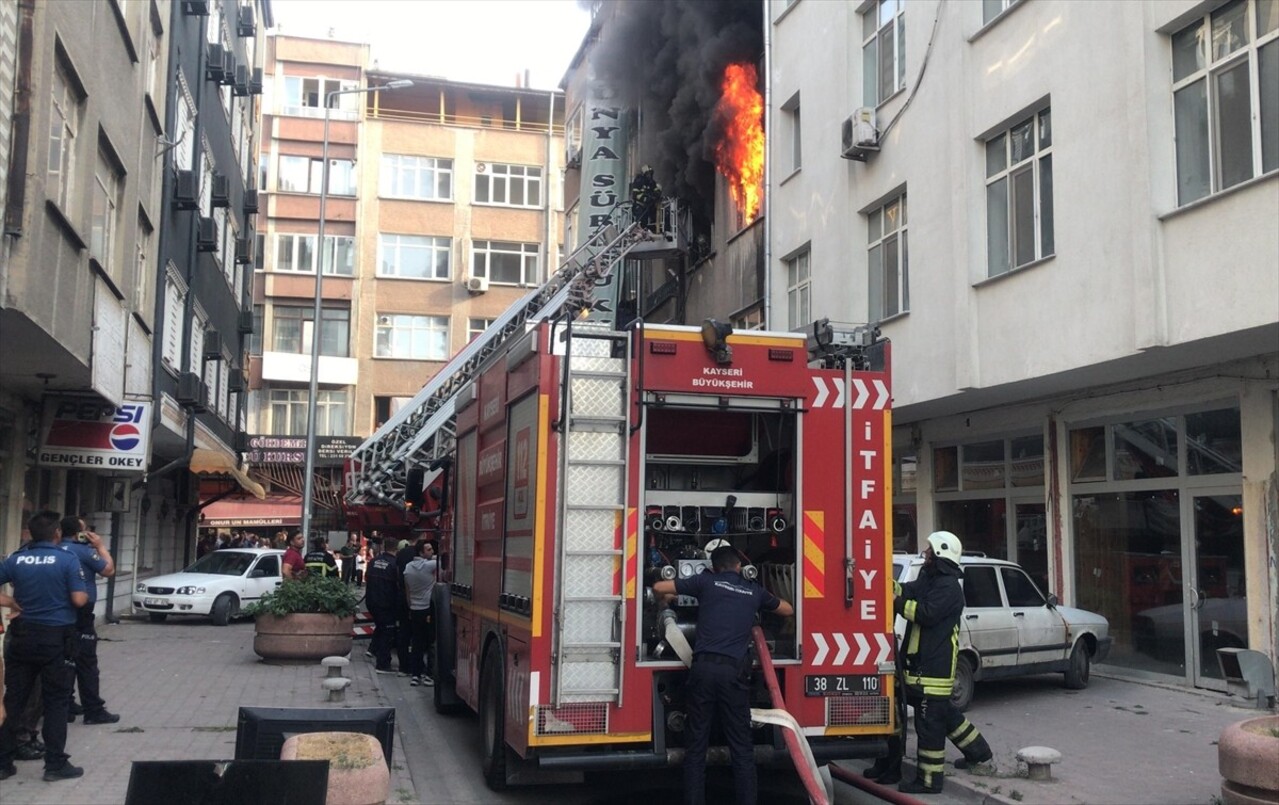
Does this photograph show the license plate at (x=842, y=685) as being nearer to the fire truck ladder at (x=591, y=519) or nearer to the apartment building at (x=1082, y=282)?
the fire truck ladder at (x=591, y=519)

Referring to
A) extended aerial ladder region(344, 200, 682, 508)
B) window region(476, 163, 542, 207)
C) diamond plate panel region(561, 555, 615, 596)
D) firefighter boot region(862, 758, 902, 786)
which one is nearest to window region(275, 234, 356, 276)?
window region(476, 163, 542, 207)

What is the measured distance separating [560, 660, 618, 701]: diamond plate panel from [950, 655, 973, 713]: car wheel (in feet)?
16.7

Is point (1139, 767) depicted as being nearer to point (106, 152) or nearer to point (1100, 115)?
point (1100, 115)

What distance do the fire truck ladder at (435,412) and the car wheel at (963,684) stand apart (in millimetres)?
10159

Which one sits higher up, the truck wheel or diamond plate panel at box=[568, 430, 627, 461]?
diamond plate panel at box=[568, 430, 627, 461]

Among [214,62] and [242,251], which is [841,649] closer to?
[214,62]

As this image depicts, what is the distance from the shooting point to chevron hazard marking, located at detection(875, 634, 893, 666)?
7285mm

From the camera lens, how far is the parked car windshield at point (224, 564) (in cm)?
2158

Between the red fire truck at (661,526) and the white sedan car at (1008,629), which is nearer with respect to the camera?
the red fire truck at (661,526)

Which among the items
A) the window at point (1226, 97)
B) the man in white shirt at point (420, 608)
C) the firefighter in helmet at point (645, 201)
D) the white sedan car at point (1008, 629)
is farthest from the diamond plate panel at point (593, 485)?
the firefighter in helmet at point (645, 201)

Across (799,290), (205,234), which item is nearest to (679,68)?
(799,290)

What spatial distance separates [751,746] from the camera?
263 inches

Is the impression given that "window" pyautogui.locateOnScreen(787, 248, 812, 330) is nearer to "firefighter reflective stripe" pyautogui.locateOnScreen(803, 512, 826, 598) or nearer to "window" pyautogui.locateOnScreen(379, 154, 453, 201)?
"firefighter reflective stripe" pyautogui.locateOnScreen(803, 512, 826, 598)

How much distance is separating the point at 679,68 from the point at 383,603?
13.2 metres
